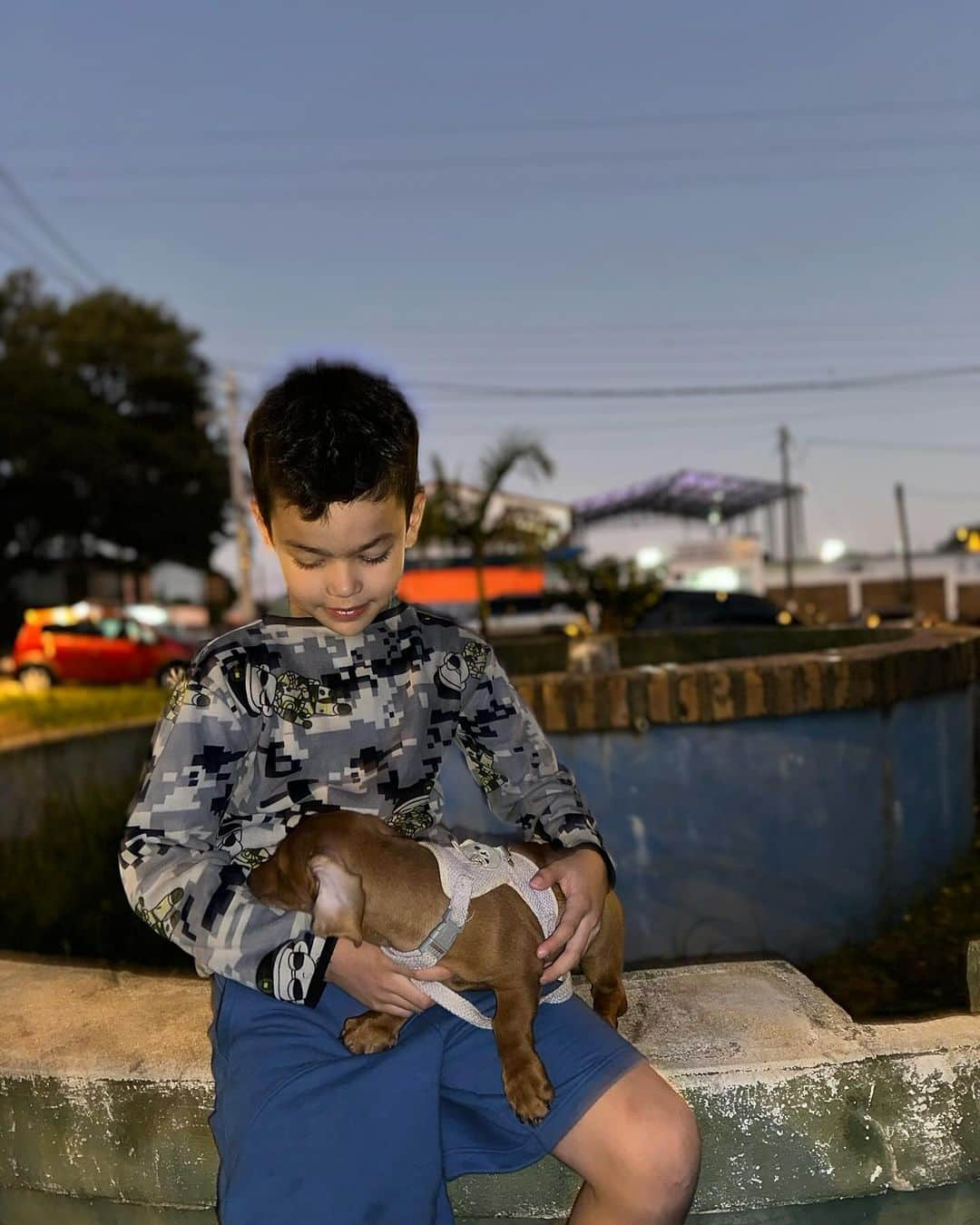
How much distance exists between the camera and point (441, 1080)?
1.79 meters

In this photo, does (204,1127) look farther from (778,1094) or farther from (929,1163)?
(929,1163)

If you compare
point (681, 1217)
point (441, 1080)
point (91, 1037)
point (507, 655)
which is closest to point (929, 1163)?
point (681, 1217)

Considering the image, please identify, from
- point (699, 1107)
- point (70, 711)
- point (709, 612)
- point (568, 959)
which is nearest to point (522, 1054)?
point (568, 959)

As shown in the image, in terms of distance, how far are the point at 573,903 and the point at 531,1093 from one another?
335 mm

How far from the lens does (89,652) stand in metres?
20.1

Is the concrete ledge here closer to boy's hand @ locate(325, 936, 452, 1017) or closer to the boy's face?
the boy's face

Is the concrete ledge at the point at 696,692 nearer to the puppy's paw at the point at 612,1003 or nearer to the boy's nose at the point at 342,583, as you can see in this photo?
the puppy's paw at the point at 612,1003

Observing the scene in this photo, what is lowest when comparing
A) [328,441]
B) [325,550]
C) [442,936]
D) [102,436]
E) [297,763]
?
[442,936]

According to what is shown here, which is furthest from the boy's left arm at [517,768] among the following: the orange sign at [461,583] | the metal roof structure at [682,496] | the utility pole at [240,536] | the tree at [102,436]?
the metal roof structure at [682,496]

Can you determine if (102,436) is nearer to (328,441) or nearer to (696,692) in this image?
(696,692)

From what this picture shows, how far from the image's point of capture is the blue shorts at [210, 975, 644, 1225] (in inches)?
62.6

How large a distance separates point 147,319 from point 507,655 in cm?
3627

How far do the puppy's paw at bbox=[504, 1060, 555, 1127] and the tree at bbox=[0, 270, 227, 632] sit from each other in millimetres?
35493

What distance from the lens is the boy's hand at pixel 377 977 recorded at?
1.73 m
